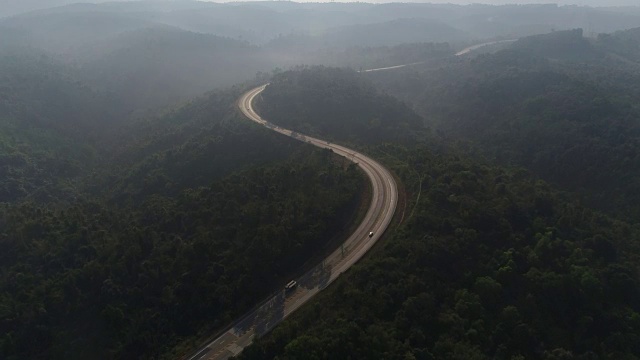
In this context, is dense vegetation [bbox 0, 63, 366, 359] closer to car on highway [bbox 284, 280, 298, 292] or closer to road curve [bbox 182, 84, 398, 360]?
car on highway [bbox 284, 280, 298, 292]

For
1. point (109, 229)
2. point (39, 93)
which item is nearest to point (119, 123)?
point (39, 93)

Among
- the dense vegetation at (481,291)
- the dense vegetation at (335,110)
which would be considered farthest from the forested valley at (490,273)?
the dense vegetation at (335,110)

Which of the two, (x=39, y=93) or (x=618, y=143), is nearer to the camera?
(x=618, y=143)

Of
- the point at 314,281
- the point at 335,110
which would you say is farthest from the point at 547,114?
the point at 314,281

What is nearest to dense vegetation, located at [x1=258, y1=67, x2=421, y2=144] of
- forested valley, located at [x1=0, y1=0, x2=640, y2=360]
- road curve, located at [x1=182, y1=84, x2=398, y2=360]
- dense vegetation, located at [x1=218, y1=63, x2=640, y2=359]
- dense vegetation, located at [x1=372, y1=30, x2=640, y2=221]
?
forested valley, located at [x1=0, y1=0, x2=640, y2=360]

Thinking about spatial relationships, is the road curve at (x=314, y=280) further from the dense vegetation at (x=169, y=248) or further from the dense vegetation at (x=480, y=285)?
the dense vegetation at (x=480, y=285)

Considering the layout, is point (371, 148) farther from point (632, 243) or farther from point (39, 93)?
point (39, 93)

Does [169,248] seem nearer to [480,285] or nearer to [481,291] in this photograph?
[480,285]

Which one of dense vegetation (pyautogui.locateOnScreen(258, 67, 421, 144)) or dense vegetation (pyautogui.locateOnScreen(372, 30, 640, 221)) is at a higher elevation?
dense vegetation (pyautogui.locateOnScreen(258, 67, 421, 144))
